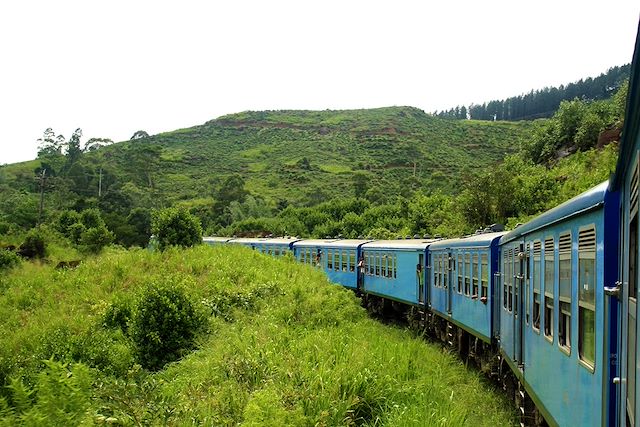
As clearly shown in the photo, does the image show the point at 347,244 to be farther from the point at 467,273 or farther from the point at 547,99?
the point at 547,99

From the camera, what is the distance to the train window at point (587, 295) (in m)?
4.11

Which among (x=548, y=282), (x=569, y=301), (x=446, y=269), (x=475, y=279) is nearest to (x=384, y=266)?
(x=446, y=269)

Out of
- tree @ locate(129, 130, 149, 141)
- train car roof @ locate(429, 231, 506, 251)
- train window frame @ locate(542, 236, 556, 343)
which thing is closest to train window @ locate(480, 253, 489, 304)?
train car roof @ locate(429, 231, 506, 251)

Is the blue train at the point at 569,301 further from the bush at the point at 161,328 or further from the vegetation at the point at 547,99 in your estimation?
the vegetation at the point at 547,99

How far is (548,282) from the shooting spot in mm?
5930

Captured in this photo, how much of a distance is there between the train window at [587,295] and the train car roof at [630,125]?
617 millimetres

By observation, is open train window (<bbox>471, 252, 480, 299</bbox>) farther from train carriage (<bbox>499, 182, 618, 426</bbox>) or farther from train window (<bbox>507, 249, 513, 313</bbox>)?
train carriage (<bbox>499, 182, 618, 426</bbox>)

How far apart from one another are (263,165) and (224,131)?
3154 cm

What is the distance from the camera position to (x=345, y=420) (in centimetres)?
758

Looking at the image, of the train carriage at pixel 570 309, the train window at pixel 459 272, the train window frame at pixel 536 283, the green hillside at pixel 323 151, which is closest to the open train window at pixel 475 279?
the train window at pixel 459 272

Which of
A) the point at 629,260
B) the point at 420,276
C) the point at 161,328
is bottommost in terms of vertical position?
the point at 161,328

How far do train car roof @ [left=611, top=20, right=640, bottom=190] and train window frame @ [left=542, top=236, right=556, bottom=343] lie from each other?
2.09 meters

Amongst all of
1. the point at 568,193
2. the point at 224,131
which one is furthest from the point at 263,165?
the point at 568,193

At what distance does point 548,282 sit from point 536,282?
2.67ft
